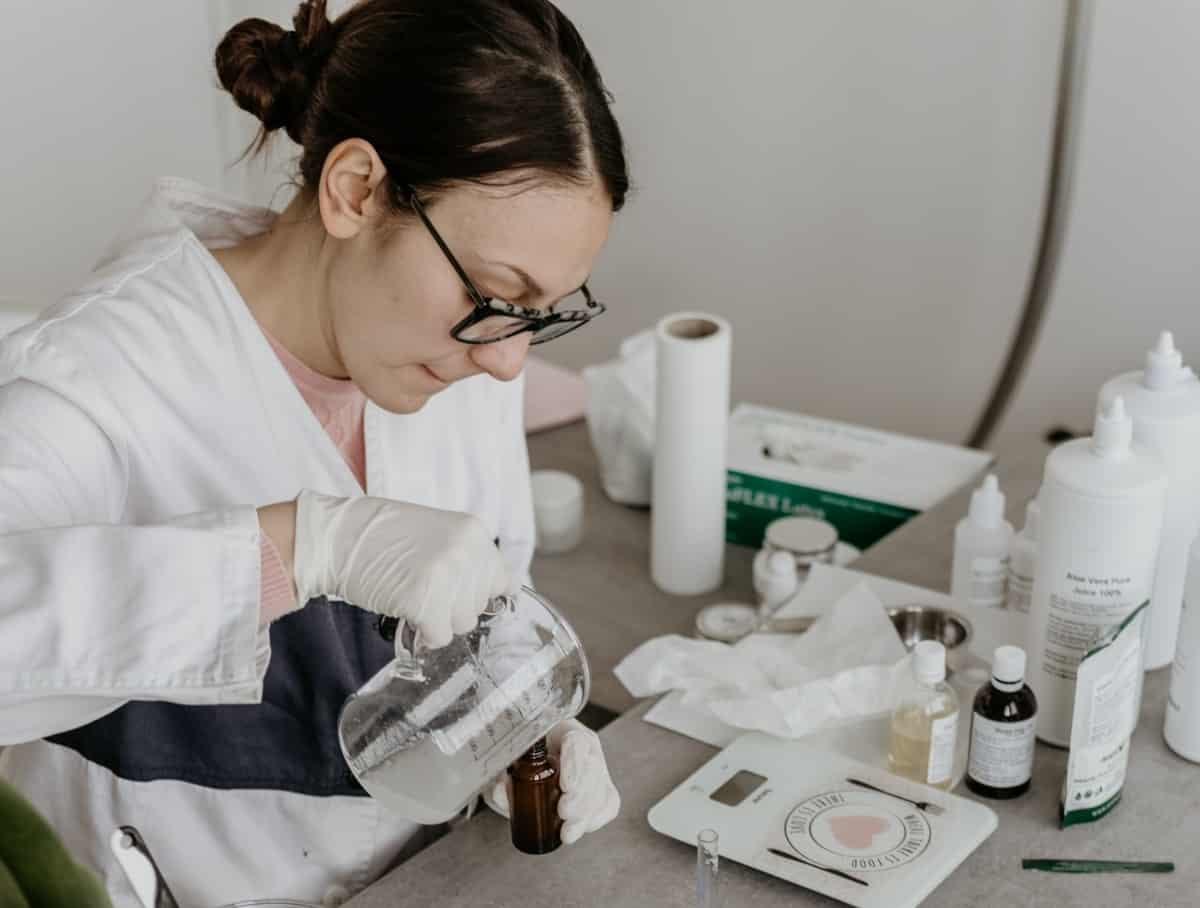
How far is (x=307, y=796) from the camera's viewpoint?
1.33 m

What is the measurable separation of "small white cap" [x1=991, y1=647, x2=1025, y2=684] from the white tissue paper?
78cm

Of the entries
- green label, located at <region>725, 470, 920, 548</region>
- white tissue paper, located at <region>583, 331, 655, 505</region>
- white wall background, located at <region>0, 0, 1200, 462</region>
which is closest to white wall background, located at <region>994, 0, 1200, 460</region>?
white wall background, located at <region>0, 0, 1200, 462</region>

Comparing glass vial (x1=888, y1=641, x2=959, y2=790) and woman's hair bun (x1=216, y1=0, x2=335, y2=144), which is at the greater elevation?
woman's hair bun (x1=216, y1=0, x2=335, y2=144)

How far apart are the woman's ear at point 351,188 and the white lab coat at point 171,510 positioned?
0.14 m

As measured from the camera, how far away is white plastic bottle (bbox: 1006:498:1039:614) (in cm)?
151

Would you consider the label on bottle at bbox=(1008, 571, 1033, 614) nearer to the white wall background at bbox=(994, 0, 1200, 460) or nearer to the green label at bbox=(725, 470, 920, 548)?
the green label at bbox=(725, 470, 920, 548)

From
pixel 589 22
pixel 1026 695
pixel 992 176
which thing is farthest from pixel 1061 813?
pixel 589 22

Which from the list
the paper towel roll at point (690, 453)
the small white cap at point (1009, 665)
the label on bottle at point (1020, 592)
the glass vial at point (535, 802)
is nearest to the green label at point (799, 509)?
the paper towel roll at point (690, 453)

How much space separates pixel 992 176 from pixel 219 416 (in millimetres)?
1546

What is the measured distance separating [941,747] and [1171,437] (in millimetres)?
376

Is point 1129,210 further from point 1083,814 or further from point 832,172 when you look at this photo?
point 1083,814

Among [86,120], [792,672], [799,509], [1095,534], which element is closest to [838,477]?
[799,509]

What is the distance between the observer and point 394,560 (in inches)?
41.3

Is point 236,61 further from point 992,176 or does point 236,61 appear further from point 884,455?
point 992,176
